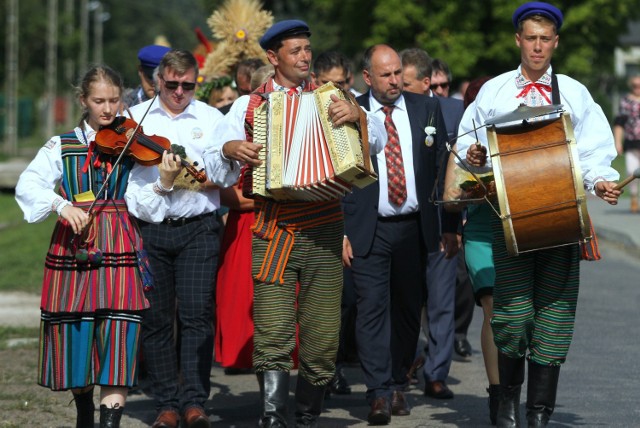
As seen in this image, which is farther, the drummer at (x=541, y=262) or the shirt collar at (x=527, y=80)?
the shirt collar at (x=527, y=80)

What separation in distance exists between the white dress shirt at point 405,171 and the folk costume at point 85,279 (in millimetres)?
1680

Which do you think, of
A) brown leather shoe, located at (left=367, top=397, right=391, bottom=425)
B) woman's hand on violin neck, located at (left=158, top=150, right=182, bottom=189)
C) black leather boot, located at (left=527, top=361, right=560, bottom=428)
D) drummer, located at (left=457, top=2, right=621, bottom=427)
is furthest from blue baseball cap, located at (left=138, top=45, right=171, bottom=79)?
black leather boot, located at (left=527, top=361, right=560, bottom=428)

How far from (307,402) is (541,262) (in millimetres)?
1448

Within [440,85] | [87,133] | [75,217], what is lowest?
[75,217]

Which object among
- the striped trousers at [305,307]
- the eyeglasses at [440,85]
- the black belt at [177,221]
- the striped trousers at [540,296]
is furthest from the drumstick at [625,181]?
the eyeglasses at [440,85]

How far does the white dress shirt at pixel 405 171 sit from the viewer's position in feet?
25.8

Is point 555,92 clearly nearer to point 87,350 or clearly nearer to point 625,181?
point 625,181

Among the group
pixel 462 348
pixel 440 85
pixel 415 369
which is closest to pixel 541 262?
pixel 415 369

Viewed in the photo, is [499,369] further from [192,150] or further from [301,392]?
[192,150]

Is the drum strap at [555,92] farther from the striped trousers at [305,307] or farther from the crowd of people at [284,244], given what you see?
the striped trousers at [305,307]

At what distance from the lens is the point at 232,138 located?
6914mm

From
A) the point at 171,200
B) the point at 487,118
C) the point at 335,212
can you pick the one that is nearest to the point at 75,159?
the point at 171,200

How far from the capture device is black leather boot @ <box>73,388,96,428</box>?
6914 millimetres

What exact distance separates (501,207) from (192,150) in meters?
1.98
